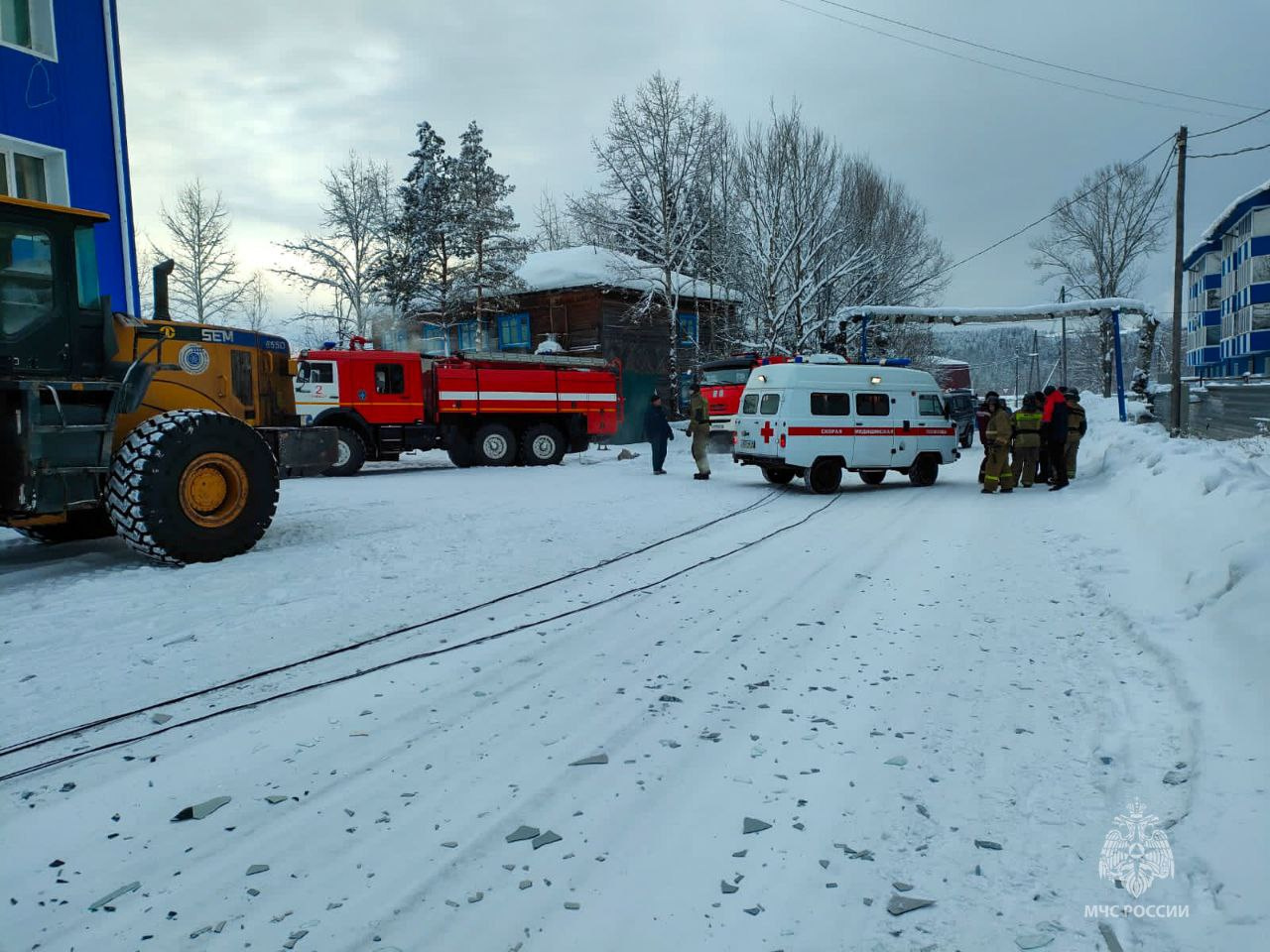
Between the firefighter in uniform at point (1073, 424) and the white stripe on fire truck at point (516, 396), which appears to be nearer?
the firefighter in uniform at point (1073, 424)

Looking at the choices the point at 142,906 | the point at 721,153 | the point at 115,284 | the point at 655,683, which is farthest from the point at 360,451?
the point at 721,153

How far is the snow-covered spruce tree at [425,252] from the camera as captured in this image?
114 ft

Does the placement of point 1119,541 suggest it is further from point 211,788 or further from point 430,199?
point 430,199

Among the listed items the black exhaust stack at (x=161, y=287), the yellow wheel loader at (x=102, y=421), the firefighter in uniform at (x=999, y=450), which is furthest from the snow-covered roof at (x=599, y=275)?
the yellow wheel loader at (x=102, y=421)

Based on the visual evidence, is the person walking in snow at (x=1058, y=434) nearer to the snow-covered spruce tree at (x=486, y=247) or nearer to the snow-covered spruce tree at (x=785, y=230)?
the snow-covered spruce tree at (x=785, y=230)

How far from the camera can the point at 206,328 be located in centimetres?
800

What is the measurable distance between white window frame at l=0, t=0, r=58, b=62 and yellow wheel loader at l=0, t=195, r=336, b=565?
10139 millimetres

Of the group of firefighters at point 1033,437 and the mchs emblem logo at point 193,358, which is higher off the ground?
the mchs emblem logo at point 193,358

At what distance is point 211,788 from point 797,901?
239cm

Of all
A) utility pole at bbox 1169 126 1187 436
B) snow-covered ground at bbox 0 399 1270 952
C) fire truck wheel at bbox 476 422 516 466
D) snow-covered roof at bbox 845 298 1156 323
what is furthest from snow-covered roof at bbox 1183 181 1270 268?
snow-covered ground at bbox 0 399 1270 952

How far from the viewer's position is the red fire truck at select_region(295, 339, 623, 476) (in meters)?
17.8

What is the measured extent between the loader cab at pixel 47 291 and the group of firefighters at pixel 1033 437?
1317 cm

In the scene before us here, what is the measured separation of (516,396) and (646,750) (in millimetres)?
17057

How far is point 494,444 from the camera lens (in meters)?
19.9
